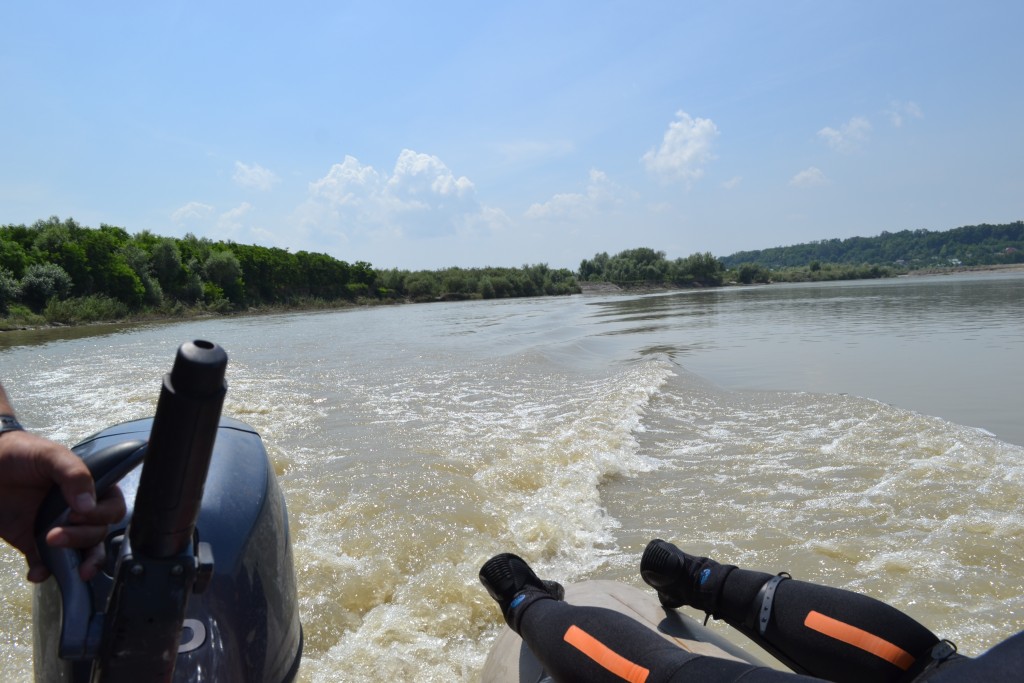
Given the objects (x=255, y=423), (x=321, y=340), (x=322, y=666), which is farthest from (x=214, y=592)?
(x=321, y=340)

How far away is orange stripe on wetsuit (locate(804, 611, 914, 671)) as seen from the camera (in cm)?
175

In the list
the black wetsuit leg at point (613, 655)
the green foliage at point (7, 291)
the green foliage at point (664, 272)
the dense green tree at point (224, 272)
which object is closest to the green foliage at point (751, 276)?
the green foliage at point (664, 272)

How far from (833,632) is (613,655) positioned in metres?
0.71

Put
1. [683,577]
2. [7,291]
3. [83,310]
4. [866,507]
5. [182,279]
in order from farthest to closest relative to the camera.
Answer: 1. [182,279]
2. [83,310]
3. [7,291]
4. [866,507]
5. [683,577]

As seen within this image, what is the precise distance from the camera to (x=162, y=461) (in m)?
0.76

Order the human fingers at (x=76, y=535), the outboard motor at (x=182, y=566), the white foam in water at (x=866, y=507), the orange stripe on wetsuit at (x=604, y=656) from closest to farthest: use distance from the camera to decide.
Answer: the outboard motor at (x=182, y=566) < the human fingers at (x=76, y=535) < the orange stripe on wetsuit at (x=604, y=656) < the white foam in water at (x=866, y=507)

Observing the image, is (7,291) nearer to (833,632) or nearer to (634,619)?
(634,619)

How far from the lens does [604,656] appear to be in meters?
1.73

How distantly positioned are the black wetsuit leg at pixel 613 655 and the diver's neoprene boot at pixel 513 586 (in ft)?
0.47

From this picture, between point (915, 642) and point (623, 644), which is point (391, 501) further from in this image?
point (915, 642)

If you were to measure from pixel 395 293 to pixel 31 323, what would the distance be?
144ft

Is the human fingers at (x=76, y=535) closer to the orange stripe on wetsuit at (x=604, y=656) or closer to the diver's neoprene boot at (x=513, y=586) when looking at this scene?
the orange stripe on wetsuit at (x=604, y=656)

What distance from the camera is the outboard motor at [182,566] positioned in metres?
0.75

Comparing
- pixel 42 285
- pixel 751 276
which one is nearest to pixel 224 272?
pixel 42 285
